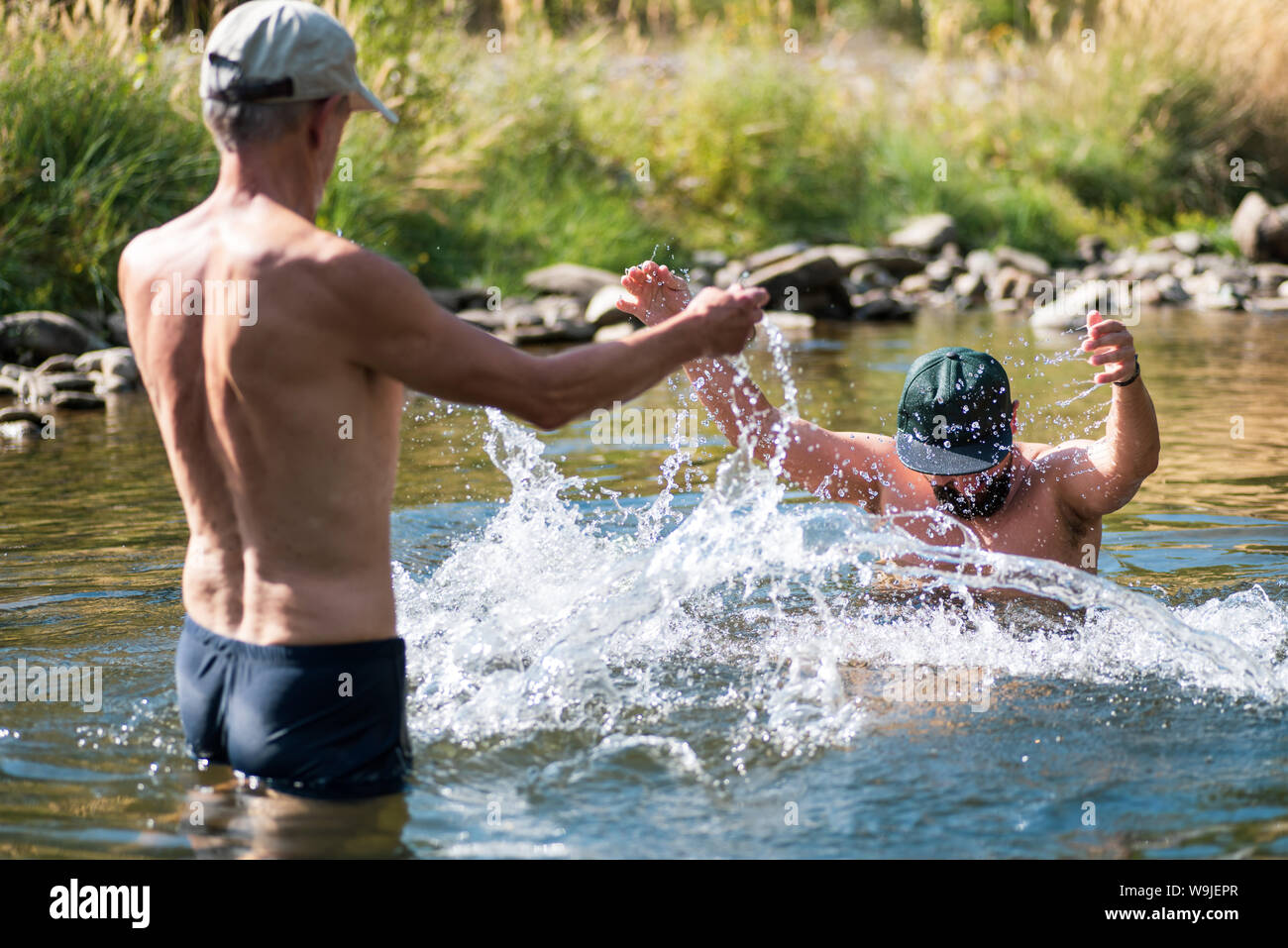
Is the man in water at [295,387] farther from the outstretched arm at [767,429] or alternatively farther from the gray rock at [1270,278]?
the gray rock at [1270,278]

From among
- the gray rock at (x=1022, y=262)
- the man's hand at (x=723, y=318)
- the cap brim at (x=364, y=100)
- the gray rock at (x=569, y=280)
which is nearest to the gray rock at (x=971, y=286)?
the gray rock at (x=1022, y=262)

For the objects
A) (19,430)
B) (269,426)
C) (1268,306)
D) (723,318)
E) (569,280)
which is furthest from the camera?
(1268,306)

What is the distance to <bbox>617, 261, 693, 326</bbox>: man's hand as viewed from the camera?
421 centimetres

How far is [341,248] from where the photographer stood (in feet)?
8.87

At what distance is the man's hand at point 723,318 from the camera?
10.1 ft

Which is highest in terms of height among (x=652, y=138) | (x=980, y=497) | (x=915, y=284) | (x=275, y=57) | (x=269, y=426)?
(x=652, y=138)

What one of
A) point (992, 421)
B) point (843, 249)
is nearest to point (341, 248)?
point (992, 421)

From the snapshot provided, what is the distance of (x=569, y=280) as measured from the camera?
12836mm

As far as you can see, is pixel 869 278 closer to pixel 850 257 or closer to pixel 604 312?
pixel 850 257

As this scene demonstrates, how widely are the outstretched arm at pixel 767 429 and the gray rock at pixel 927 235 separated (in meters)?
11.1

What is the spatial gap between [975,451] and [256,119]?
2.45 m

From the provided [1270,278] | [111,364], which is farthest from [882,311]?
[111,364]
